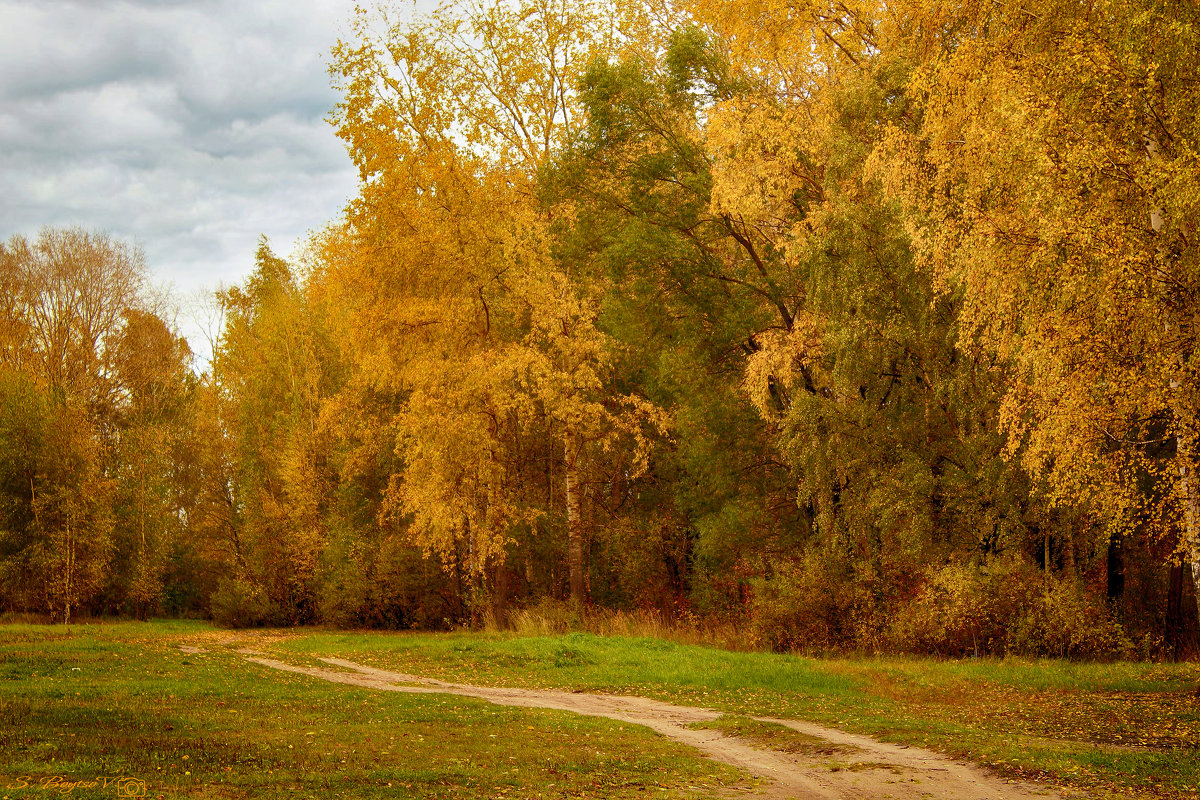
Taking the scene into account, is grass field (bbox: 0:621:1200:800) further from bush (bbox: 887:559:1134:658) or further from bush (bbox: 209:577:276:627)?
bush (bbox: 209:577:276:627)

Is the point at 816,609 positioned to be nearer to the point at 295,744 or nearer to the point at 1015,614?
the point at 1015,614

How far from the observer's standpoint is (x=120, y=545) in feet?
122

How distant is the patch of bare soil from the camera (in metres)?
8.98

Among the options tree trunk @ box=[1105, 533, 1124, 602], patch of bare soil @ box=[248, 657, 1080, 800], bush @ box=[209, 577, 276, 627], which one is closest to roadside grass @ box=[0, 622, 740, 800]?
patch of bare soil @ box=[248, 657, 1080, 800]

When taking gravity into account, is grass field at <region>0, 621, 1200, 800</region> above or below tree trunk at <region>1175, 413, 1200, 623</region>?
below

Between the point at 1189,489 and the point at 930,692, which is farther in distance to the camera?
the point at 930,692

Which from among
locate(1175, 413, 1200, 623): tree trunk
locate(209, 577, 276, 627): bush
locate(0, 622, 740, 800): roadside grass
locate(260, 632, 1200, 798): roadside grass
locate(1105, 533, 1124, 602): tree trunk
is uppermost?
locate(1175, 413, 1200, 623): tree trunk

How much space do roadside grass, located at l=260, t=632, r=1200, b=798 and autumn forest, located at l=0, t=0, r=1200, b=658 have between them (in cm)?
245

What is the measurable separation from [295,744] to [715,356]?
19465 mm

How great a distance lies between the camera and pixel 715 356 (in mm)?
27172

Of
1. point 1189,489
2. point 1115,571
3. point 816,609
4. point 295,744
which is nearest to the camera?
point 295,744

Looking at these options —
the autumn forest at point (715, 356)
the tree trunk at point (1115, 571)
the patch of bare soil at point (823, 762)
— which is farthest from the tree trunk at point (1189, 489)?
the tree trunk at point (1115, 571)

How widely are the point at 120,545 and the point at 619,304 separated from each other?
2387 cm
